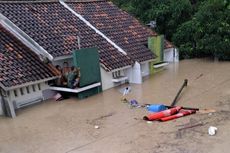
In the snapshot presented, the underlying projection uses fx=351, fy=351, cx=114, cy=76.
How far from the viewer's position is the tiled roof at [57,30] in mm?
13086

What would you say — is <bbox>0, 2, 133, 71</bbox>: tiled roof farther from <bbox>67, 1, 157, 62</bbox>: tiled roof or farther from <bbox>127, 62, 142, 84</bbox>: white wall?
<bbox>67, 1, 157, 62</bbox>: tiled roof

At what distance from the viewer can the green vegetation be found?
55.5 ft

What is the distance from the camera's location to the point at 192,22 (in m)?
18.2

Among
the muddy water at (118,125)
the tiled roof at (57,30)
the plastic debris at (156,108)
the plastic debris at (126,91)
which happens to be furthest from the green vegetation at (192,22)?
the plastic debris at (156,108)

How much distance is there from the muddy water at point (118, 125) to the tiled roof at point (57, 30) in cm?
140

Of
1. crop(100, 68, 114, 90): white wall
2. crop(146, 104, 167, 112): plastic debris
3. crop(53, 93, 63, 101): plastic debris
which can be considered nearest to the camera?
crop(146, 104, 167, 112): plastic debris

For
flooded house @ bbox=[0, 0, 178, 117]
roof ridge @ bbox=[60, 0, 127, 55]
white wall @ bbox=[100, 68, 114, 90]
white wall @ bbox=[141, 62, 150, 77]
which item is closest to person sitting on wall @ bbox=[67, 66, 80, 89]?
flooded house @ bbox=[0, 0, 178, 117]

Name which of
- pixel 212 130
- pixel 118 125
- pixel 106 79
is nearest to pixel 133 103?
pixel 118 125

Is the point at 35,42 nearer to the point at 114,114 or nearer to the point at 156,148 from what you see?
the point at 114,114

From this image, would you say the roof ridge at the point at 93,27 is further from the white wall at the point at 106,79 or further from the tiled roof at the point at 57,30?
the white wall at the point at 106,79

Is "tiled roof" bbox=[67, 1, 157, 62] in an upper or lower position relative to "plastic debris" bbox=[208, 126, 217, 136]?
upper

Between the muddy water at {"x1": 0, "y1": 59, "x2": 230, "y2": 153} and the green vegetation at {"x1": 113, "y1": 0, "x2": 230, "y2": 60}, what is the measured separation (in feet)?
11.9

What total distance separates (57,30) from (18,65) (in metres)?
2.75

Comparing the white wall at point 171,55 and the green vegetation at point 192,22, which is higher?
the green vegetation at point 192,22
